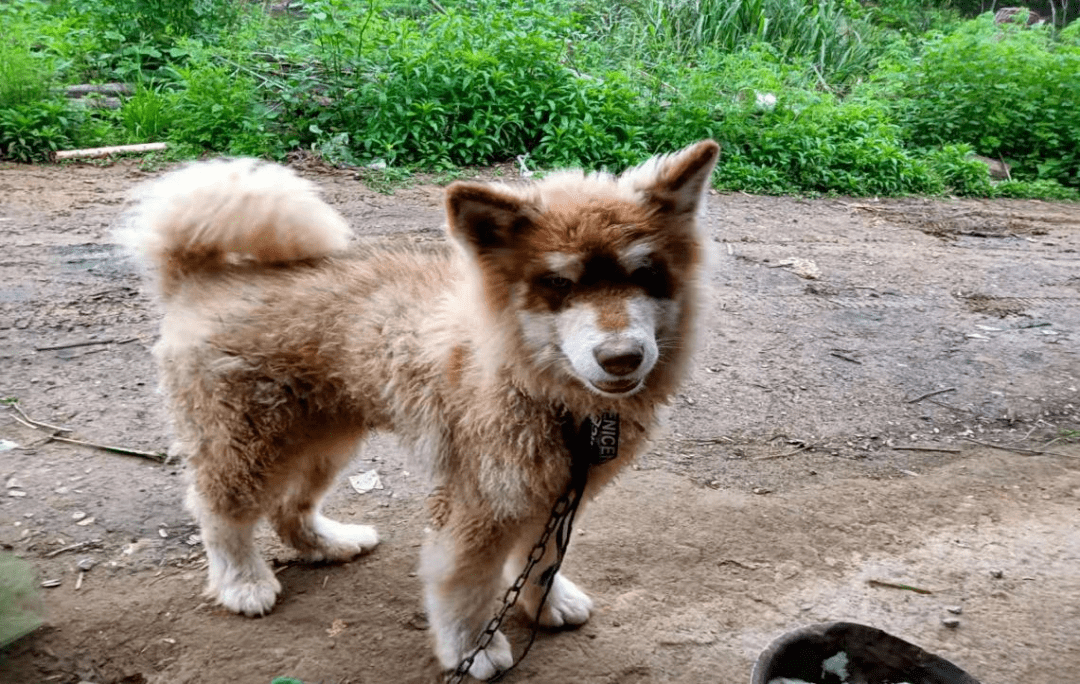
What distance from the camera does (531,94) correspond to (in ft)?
29.3

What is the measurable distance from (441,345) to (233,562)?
1266 millimetres

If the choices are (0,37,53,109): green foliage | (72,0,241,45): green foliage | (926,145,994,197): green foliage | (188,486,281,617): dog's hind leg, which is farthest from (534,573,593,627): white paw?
(72,0,241,45): green foliage

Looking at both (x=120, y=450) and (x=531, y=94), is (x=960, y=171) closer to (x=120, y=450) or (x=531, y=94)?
(x=531, y=94)

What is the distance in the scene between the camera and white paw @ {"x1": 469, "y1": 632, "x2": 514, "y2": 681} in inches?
120

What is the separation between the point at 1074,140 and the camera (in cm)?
1081

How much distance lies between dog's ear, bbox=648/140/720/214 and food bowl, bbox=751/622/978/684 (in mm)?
1426

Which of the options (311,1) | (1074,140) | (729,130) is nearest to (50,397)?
(311,1)

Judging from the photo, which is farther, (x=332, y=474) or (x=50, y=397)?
(x=50, y=397)

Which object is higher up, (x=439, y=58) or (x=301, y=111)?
(x=439, y=58)

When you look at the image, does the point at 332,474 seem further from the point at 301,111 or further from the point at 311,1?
the point at 311,1

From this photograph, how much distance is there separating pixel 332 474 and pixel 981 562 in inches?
114

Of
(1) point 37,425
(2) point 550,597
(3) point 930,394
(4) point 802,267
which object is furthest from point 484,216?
(4) point 802,267

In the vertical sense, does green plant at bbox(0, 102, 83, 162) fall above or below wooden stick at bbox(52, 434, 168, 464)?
below

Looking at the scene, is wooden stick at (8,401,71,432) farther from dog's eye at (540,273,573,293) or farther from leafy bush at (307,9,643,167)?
leafy bush at (307,9,643,167)
